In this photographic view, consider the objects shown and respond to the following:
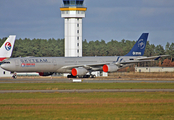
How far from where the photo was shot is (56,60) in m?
60.2

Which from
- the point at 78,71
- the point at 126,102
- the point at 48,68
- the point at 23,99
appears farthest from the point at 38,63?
the point at 126,102

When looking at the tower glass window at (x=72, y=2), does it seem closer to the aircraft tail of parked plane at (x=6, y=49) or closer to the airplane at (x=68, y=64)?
the aircraft tail of parked plane at (x=6, y=49)

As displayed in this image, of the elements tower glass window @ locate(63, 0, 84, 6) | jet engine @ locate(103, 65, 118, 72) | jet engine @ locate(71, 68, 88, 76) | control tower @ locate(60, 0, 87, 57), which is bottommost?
jet engine @ locate(71, 68, 88, 76)

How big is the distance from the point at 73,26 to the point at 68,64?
18068 mm

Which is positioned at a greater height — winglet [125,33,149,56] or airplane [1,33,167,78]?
winglet [125,33,149,56]

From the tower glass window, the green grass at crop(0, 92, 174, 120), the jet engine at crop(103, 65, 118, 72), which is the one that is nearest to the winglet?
the jet engine at crop(103, 65, 118, 72)

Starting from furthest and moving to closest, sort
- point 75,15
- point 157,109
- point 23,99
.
Result: 1. point 75,15
2. point 23,99
3. point 157,109

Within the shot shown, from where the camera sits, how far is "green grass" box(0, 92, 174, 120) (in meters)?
18.9

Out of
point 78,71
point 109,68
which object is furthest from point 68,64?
point 109,68

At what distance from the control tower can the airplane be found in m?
13.8

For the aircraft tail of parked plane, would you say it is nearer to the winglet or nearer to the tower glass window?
the tower glass window

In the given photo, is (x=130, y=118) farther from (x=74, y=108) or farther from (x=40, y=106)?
(x=40, y=106)

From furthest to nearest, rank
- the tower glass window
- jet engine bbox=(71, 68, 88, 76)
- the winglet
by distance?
the tower glass window → the winglet → jet engine bbox=(71, 68, 88, 76)

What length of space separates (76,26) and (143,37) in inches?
682
